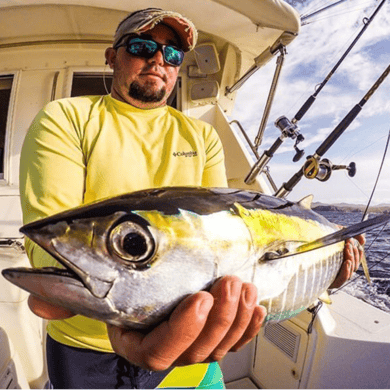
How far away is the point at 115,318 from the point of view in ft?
2.15

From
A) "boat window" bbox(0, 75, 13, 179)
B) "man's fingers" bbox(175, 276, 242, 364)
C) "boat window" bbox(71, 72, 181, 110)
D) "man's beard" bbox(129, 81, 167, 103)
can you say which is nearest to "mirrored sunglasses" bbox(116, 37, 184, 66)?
"man's beard" bbox(129, 81, 167, 103)

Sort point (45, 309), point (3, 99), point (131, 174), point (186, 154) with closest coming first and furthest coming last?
point (45, 309), point (131, 174), point (186, 154), point (3, 99)

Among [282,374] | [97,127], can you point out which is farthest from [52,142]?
[282,374]

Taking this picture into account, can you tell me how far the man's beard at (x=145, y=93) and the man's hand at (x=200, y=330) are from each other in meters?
0.97

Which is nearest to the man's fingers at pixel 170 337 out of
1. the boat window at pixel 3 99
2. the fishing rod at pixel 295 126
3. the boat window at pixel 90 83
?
the fishing rod at pixel 295 126

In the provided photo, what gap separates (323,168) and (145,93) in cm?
134

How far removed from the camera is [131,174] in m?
1.22

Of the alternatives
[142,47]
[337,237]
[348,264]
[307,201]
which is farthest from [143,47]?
[348,264]

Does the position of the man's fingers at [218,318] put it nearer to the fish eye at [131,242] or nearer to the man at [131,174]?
the man at [131,174]

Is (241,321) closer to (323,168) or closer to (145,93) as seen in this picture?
(145,93)

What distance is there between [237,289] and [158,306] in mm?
187

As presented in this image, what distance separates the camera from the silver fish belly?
62 cm

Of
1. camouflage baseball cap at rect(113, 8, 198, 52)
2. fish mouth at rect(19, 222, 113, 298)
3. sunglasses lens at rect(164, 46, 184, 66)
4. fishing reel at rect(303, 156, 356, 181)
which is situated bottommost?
fish mouth at rect(19, 222, 113, 298)

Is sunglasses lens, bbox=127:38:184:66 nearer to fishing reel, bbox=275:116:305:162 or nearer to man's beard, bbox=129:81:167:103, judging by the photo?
man's beard, bbox=129:81:167:103
